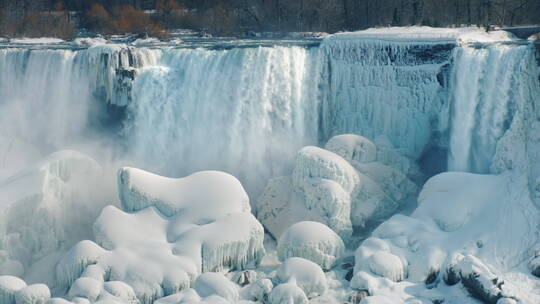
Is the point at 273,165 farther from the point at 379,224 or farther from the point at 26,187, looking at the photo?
the point at 26,187

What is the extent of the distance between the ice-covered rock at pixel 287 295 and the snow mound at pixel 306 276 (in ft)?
0.83

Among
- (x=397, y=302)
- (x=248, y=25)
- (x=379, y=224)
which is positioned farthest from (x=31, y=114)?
(x=248, y=25)

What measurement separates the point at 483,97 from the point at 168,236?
21.5 ft

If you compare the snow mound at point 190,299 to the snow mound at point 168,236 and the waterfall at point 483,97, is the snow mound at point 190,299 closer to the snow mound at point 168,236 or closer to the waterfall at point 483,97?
the snow mound at point 168,236

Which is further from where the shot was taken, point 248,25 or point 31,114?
point 248,25

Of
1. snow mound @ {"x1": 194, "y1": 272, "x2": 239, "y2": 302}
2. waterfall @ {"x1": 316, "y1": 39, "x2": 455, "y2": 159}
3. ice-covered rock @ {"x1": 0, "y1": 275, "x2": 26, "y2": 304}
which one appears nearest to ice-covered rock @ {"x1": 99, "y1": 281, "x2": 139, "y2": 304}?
snow mound @ {"x1": 194, "y1": 272, "x2": 239, "y2": 302}

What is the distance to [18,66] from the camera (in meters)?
18.5

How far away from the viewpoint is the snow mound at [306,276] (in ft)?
39.4

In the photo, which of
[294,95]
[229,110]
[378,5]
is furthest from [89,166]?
[378,5]

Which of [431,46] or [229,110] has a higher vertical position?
[431,46]

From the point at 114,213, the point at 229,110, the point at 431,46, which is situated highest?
the point at 431,46

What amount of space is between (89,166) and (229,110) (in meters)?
3.42

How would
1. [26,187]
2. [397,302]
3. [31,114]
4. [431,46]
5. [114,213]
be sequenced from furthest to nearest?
[31,114] → [431,46] → [26,187] → [114,213] → [397,302]

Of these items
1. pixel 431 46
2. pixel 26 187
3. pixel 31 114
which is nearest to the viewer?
pixel 26 187
